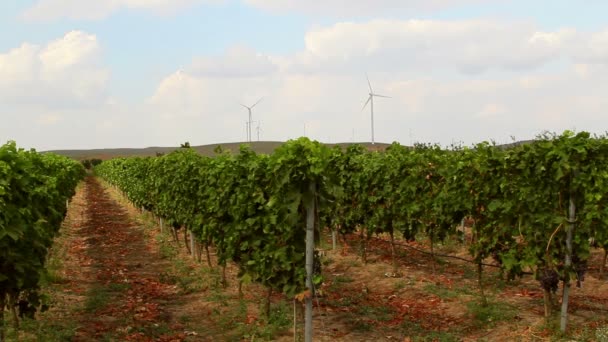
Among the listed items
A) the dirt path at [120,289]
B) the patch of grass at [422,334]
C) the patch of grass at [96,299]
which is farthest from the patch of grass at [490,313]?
the patch of grass at [96,299]

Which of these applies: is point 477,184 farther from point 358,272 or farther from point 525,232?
point 358,272

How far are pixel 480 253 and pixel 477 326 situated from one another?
1.50m

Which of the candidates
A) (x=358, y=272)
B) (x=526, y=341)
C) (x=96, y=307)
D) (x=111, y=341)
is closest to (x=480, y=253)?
(x=526, y=341)

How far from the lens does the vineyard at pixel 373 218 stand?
26.9 ft

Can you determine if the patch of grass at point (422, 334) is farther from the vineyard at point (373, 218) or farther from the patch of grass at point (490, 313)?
the patch of grass at point (490, 313)

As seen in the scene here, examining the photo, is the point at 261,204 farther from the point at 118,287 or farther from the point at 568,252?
the point at 118,287

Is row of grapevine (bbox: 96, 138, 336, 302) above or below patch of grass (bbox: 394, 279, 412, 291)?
above

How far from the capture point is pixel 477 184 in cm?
1102

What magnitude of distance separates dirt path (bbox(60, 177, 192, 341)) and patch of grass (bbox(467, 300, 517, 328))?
17.7 feet

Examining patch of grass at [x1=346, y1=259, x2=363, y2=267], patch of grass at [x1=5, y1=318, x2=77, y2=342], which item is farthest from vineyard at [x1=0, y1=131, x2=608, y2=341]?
patch of grass at [x1=5, y1=318, x2=77, y2=342]

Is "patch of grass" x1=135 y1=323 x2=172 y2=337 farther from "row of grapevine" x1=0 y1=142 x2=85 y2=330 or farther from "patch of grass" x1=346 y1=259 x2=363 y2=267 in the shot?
"patch of grass" x1=346 y1=259 x2=363 y2=267

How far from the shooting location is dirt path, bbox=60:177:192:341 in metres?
10.1

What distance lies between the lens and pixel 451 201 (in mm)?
11969

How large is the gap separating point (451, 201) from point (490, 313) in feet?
8.50
